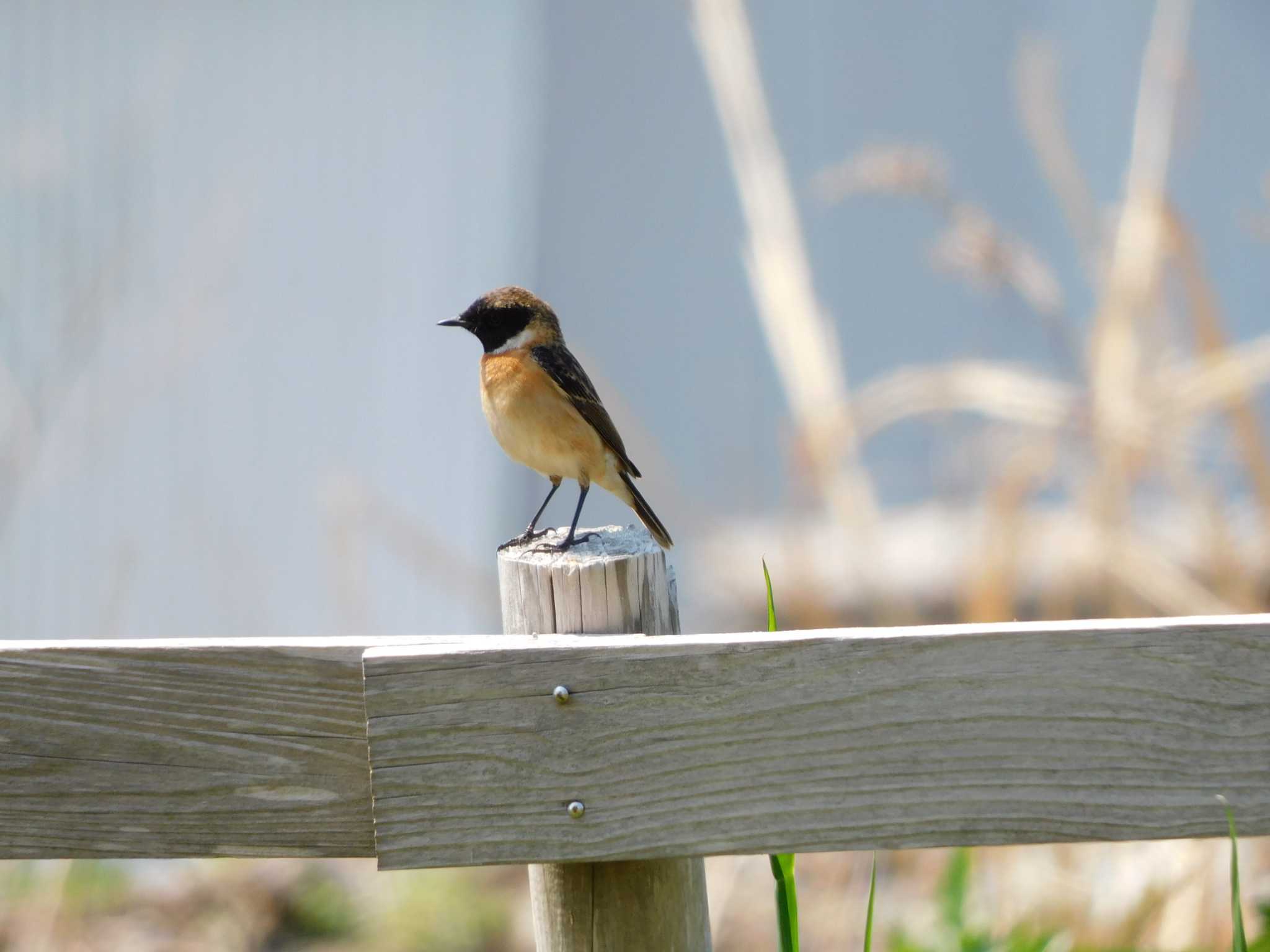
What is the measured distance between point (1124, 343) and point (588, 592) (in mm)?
2132

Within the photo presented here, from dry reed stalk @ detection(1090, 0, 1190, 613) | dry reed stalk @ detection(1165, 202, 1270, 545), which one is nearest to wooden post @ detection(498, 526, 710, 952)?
dry reed stalk @ detection(1090, 0, 1190, 613)

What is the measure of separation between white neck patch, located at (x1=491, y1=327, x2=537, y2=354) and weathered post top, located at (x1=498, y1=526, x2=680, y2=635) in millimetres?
1483

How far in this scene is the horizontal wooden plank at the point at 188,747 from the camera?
161 cm

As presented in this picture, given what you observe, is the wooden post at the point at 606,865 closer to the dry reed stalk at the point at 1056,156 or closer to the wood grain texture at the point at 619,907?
the wood grain texture at the point at 619,907

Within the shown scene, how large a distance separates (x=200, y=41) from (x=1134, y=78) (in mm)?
5008

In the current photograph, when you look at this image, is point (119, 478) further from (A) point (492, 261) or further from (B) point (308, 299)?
(A) point (492, 261)

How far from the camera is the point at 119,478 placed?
5141 millimetres

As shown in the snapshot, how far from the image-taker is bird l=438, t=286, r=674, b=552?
3.06 metres

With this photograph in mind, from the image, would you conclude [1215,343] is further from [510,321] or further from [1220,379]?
[510,321]

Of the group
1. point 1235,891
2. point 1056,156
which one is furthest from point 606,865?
point 1056,156

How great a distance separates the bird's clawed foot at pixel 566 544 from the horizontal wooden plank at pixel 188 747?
38cm

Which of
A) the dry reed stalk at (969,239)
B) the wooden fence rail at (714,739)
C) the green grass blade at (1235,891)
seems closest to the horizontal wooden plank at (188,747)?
the wooden fence rail at (714,739)

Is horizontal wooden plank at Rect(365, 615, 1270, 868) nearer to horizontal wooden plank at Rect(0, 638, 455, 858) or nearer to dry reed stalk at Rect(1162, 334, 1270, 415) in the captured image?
horizontal wooden plank at Rect(0, 638, 455, 858)

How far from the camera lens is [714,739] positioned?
154 cm
